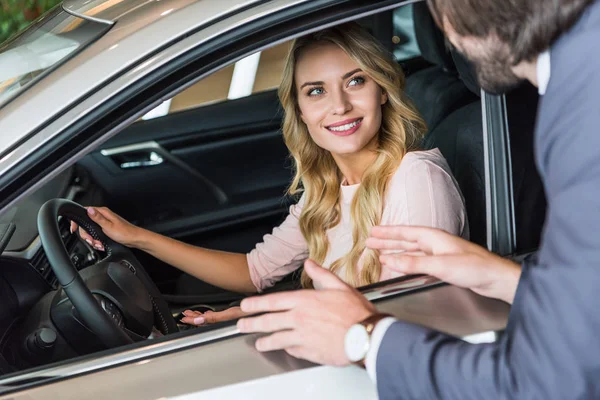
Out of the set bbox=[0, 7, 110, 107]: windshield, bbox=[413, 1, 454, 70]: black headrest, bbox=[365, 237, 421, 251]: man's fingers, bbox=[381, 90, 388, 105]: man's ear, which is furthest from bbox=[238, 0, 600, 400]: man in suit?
bbox=[413, 1, 454, 70]: black headrest

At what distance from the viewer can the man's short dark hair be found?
1021mm

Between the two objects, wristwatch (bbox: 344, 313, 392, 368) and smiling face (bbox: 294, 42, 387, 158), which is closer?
wristwatch (bbox: 344, 313, 392, 368)

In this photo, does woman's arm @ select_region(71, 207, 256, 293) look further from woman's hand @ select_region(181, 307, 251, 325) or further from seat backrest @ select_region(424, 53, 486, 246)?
seat backrest @ select_region(424, 53, 486, 246)

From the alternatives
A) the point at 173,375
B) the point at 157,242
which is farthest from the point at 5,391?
the point at 157,242

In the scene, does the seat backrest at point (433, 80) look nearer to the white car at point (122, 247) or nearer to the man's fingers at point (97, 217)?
the white car at point (122, 247)

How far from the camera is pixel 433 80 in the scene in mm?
2648

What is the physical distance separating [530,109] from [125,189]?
209 cm

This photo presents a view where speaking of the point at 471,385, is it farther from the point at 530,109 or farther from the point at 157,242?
the point at 157,242

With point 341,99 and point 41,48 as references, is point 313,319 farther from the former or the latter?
point 341,99

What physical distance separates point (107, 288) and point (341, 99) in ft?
2.28

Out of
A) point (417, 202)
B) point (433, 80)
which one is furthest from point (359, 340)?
point (433, 80)

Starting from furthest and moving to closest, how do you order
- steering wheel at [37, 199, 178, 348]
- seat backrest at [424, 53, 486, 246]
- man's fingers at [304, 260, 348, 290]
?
seat backrest at [424, 53, 486, 246] → steering wheel at [37, 199, 178, 348] → man's fingers at [304, 260, 348, 290]

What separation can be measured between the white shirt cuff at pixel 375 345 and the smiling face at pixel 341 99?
0.79m

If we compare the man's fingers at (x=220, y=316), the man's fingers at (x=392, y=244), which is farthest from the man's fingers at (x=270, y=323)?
→ the man's fingers at (x=220, y=316)
